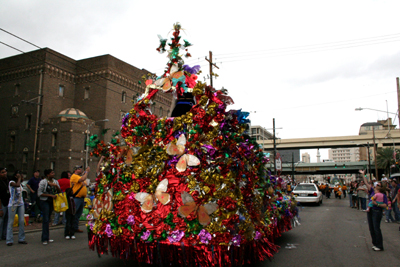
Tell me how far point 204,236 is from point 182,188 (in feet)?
2.01

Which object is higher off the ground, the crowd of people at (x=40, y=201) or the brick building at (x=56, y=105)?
the brick building at (x=56, y=105)

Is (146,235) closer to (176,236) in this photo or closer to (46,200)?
(176,236)

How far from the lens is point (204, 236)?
12.0ft

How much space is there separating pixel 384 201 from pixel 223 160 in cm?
466

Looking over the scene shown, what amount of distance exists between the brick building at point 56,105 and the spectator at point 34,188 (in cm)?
2430

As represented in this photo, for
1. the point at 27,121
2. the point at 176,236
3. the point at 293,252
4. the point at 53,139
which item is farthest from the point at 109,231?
the point at 27,121

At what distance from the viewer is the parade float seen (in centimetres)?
369

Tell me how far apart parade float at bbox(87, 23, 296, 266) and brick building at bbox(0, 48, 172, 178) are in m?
31.0

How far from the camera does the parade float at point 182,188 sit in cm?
369

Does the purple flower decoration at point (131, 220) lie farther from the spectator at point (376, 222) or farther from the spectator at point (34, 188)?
the spectator at point (34, 188)

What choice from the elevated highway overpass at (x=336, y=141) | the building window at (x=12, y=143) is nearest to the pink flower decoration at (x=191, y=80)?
the building window at (x=12, y=143)

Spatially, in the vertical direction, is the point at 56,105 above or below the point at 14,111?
above

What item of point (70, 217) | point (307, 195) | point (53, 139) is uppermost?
Result: point (53, 139)

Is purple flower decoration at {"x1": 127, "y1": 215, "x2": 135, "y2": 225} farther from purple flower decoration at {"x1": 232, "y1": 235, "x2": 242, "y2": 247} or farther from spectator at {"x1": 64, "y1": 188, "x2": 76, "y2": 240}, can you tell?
spectator at {"x1": 64, "y1": 188, "x2": 76, "y2": 240}
